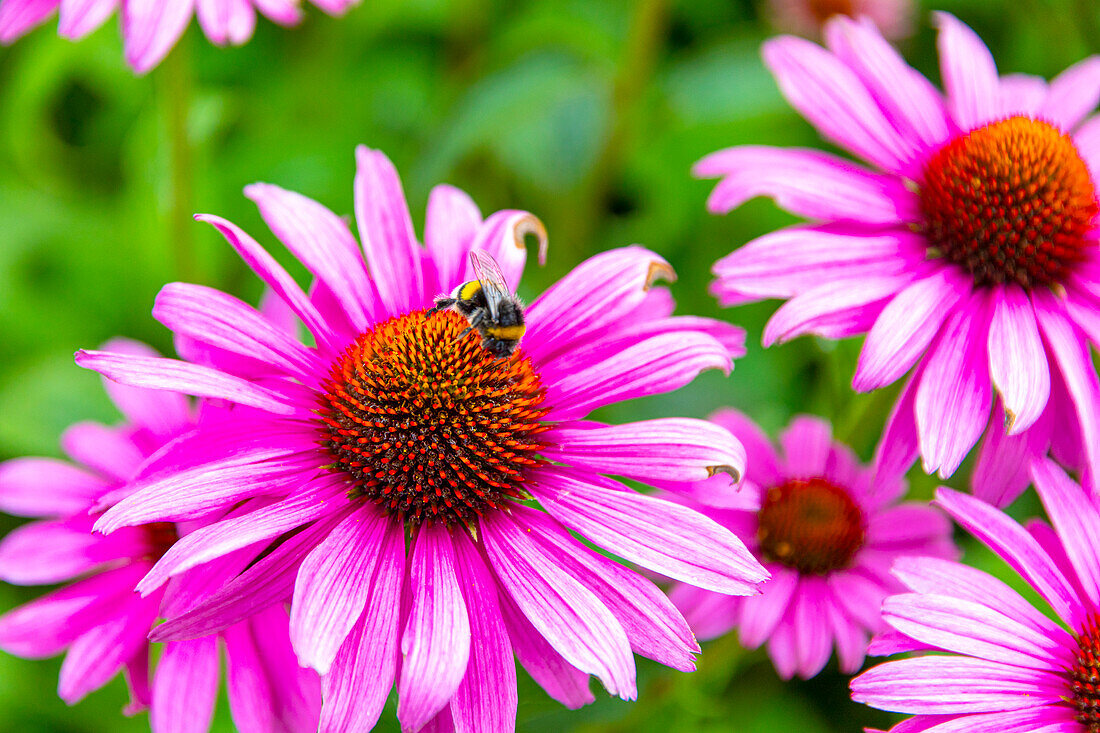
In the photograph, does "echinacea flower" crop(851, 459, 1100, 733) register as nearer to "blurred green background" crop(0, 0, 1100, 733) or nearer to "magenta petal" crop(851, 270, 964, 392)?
"magenta petal" crop(851, 270, 964, 392)

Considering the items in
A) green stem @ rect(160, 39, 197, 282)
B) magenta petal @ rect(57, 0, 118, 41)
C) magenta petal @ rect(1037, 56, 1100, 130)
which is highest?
magenta petal @ rect(57, 0, 118, 41)

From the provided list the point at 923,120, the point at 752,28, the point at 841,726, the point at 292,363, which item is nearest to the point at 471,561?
the point at 292,363

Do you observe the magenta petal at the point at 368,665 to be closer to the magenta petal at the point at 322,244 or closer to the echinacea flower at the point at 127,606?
the echinacea flower at the point at 127,606

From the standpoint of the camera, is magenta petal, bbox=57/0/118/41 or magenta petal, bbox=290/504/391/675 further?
magenta petal, bbox=57/0/118/41

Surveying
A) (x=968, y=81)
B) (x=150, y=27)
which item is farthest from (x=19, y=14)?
(x=968, y=81)

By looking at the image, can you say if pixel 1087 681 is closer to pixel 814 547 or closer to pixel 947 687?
pixel 947 687

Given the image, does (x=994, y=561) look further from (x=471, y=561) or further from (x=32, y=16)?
(x=32, y=16)

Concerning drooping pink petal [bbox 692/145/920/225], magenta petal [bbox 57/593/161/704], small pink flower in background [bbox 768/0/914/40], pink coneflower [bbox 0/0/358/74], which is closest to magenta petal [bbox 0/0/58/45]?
pink coneflower [bbox 0/0/358/74]
